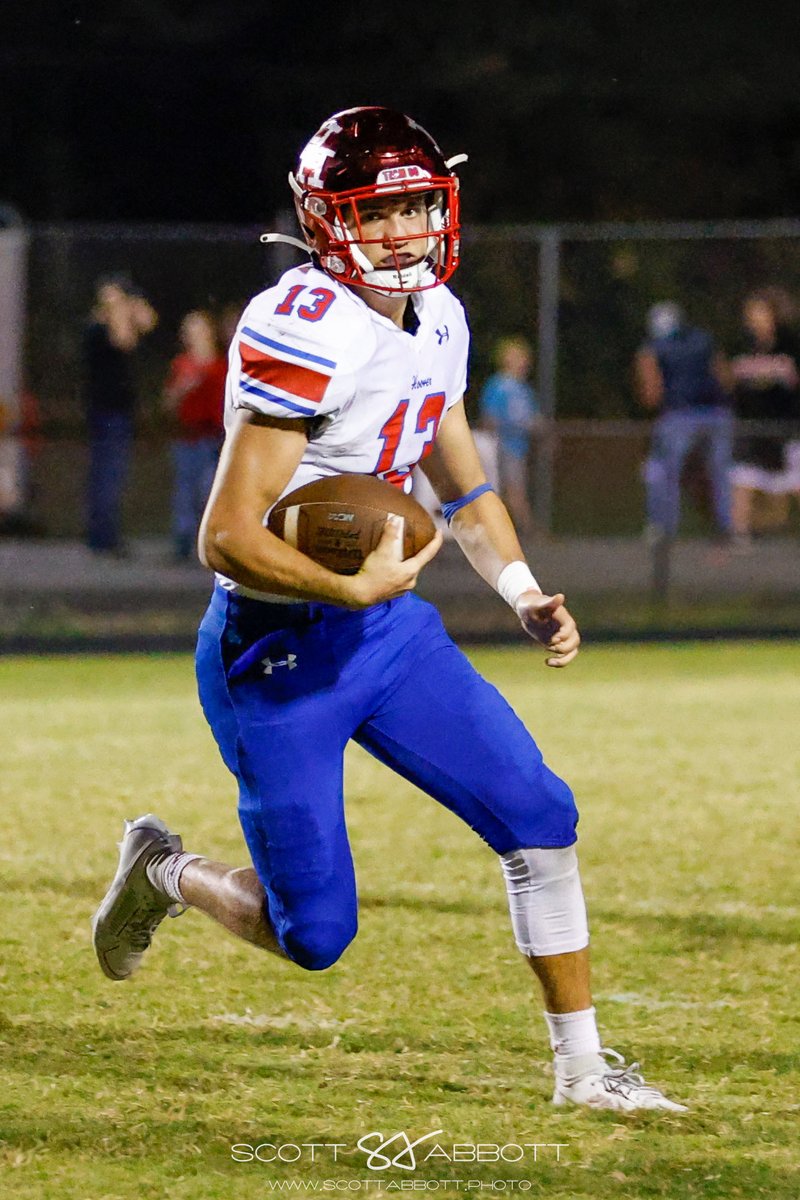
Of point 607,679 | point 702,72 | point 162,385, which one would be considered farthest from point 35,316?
point 702,72

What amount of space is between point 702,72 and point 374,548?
27.7 meters

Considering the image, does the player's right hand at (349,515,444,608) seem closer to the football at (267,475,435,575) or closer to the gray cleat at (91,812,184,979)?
the football at (267,475,435,575)

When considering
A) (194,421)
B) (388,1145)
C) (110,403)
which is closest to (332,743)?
(388,1145)

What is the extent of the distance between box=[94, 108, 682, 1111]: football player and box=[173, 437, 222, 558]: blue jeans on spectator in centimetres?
842

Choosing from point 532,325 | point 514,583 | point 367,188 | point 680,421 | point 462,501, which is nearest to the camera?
point 367,188

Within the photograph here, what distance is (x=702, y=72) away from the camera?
29906 mm

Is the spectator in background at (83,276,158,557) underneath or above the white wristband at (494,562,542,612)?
above

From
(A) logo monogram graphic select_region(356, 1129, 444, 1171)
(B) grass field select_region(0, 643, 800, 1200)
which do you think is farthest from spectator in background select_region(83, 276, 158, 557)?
(A) logo monogram graphic select_region(356, 1129, 444, 1171)

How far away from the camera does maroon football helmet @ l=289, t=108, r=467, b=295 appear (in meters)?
3.89

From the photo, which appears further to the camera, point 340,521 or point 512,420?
point 512,420

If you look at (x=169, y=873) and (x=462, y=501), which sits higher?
(x=462, y=501)

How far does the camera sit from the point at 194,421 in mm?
13000

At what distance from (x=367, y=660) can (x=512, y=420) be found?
969cm

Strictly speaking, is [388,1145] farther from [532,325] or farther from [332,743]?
[532,325]
